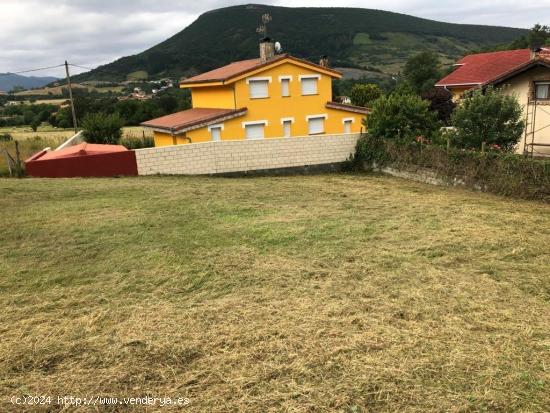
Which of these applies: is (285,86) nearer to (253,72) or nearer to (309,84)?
(309,84)

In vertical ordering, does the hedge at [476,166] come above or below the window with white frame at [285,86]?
below

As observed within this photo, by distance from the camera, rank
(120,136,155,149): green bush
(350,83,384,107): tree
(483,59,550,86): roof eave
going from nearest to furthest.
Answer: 1. (483,59,550,86): roof eave
2. (120,136,155,149): green bush
3. (350,83,384,107): tree

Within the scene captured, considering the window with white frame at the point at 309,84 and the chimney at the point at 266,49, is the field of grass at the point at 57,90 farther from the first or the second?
the window with white frame at the point at 309,84

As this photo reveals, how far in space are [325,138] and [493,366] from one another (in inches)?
614

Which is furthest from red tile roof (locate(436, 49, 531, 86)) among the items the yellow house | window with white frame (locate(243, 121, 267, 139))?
window with white frame (locate(243, 121, 267, 139))

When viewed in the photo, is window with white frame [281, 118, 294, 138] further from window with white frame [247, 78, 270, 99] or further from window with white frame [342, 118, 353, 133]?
window with white frame [342, 118, 353, 133]

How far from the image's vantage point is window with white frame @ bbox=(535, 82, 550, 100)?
2002cm

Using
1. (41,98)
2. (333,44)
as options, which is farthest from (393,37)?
(41,98)

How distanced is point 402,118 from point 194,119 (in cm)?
986

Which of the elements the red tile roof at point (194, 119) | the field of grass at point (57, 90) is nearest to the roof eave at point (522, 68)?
the red tile roof at point (194, 119)

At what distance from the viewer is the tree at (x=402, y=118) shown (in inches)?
722

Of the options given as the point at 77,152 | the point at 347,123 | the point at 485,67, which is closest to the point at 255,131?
the point at 347,123

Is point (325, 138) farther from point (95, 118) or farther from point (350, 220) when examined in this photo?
point (95, 118)

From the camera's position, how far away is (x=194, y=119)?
2180cm
